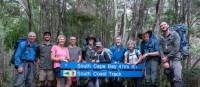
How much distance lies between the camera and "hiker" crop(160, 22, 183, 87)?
7.99m

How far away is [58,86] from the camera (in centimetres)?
845

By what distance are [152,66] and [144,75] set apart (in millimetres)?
412

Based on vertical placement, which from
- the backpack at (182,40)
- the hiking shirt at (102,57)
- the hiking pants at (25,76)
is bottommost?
the hiking pants at (25,76)

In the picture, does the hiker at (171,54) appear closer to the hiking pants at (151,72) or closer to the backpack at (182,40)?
the backpack at (182,40)

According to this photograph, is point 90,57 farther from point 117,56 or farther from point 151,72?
point 151,72

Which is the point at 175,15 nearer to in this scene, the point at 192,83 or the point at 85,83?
the point at 192,83

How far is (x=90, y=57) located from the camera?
28.9 feet

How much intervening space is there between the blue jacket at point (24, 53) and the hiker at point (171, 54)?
114 inches

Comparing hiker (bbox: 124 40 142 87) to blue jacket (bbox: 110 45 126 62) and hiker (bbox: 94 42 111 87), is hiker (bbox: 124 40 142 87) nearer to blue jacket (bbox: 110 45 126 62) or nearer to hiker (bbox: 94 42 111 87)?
blue jacket (bbox: 110 45 126 62)

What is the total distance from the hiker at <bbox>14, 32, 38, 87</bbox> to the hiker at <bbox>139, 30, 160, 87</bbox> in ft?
8.28

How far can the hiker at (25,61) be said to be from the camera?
8.45 metres

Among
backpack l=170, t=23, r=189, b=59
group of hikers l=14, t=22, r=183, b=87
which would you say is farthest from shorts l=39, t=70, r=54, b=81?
backpack l=170, t=23, r=189, b=59

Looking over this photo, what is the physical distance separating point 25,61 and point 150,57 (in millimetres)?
2832

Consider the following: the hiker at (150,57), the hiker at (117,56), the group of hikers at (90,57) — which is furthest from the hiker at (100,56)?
the hiker at (150,57)
